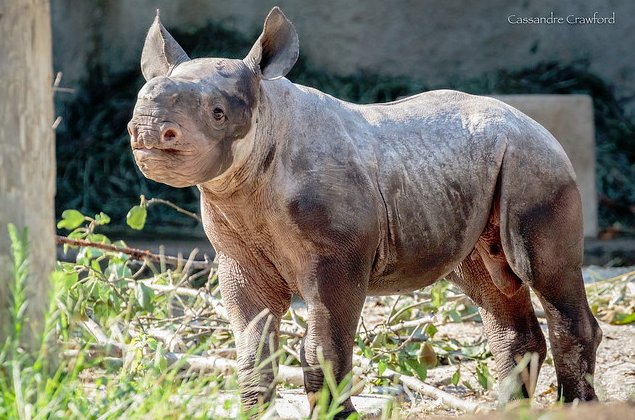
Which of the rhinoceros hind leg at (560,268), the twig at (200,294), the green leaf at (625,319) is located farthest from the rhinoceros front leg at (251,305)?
the green leaf at (625,319)

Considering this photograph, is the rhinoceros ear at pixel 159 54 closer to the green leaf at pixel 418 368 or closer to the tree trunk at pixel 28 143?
the tree trunk at pixel 28 143

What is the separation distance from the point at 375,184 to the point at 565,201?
3.02 feet

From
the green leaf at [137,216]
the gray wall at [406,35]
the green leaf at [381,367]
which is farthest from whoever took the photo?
the gray wall at [406,35]

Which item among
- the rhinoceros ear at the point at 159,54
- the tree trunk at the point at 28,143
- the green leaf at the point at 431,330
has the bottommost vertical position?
the green leaf at the point at 431,330

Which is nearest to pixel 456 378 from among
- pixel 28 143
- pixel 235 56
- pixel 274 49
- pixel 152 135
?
pixel 274 49

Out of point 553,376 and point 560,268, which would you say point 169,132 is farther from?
point 553,376

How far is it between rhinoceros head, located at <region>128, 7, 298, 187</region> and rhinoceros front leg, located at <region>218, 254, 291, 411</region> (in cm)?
59

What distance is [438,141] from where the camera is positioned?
16.9 feet

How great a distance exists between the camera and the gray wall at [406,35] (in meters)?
11.6

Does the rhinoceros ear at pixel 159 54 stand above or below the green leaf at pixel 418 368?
above

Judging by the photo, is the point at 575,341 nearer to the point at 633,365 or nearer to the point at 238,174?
the point at 633,365

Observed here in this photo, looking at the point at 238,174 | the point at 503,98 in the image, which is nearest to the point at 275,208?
the point at 238,174

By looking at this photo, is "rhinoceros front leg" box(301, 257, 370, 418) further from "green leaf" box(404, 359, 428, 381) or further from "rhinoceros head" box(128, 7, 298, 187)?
"green leaf" box(404, 359, 428, 381)

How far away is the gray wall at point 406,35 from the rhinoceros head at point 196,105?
6926mm
